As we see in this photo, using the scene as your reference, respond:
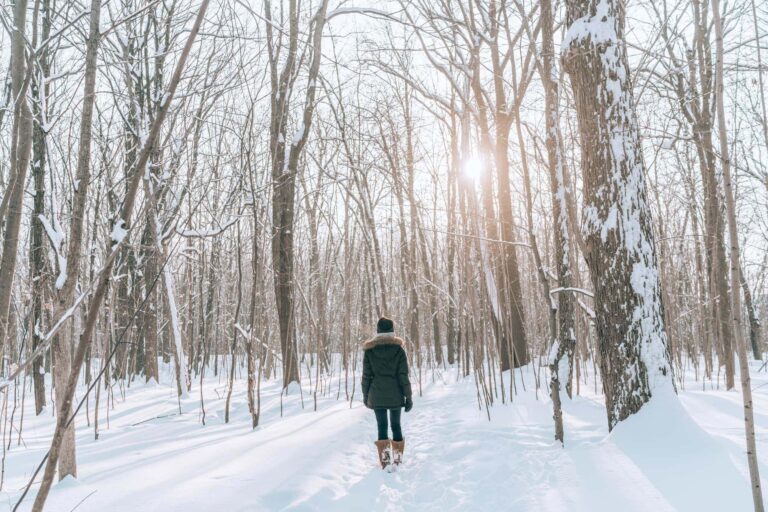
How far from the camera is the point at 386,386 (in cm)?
485

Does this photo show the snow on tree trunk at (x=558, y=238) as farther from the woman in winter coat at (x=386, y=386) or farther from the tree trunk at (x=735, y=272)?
the tree trunk at (x=735, y=272)

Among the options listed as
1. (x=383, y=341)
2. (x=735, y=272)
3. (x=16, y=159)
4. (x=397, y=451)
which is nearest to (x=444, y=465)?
(x=397, y=451)

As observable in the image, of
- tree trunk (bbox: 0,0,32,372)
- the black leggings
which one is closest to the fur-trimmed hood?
the black leggings

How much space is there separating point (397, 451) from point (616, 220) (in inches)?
111

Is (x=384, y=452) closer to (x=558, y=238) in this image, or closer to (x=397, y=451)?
(x=397, y=451)

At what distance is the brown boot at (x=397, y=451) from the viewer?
4.68 metres

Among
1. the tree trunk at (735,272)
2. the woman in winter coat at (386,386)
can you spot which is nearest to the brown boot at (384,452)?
the woman in winter coat at (386,386)

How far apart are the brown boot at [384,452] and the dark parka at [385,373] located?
322 mm

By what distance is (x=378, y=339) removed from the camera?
499 centimetres

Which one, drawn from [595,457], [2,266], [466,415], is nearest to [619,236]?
[595,457]

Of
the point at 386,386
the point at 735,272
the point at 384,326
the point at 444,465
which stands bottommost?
the point at 444,465

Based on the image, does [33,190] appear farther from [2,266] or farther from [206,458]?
[206,458]

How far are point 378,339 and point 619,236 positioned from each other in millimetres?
2369

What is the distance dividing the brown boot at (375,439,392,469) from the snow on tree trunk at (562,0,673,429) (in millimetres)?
1930
